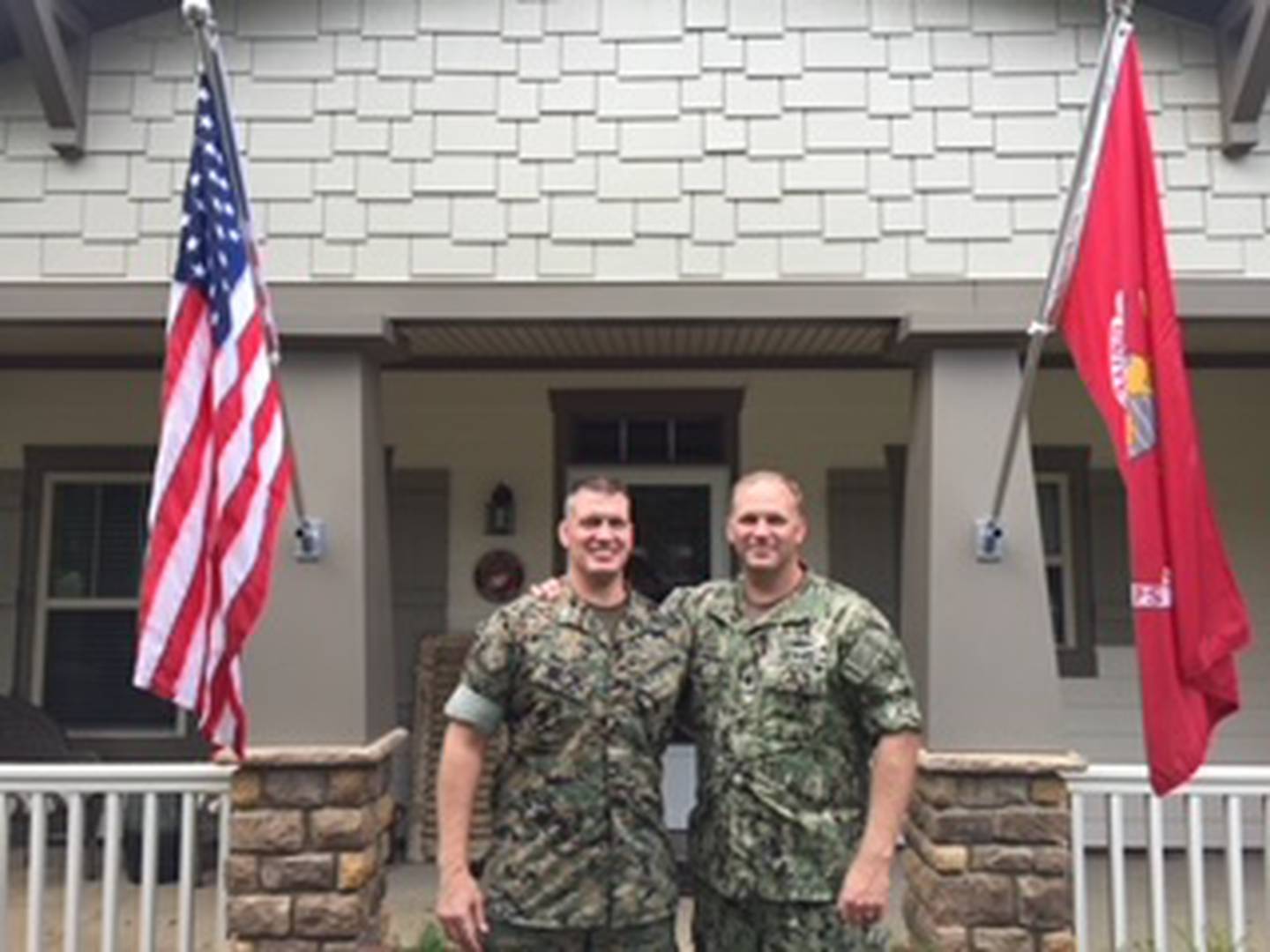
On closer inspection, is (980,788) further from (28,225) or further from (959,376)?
(28,225)

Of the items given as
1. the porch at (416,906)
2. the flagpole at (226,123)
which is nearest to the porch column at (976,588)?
the porch at (416,906)

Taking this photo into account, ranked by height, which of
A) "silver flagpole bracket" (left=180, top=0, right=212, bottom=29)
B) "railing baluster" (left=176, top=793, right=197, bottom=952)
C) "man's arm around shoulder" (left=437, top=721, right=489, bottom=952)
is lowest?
"railing baluster" (left=176, top=793, right=197, bottom=952)

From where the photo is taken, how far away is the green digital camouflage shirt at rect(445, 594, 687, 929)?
8.95 ft

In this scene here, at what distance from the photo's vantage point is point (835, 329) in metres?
4.84

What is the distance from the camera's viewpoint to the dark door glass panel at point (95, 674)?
676 cm

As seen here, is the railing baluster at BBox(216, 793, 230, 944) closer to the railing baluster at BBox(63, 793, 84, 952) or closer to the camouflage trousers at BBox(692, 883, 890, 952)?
the railing baluster at BBox(63, 793, 84, 952)

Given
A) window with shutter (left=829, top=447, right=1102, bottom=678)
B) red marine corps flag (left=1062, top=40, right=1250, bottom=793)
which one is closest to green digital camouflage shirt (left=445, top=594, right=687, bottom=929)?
red marine corps flag (left=1062, top=40, right=1250, bottom=793)

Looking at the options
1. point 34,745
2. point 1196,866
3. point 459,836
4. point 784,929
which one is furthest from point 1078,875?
point 34,745

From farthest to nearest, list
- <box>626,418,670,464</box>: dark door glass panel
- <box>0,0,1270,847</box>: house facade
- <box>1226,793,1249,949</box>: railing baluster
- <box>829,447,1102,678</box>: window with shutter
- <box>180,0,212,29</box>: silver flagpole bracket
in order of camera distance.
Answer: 1. <box>626,418,670,464</box>: dark door glass panel
2. <box>829,447,1102,678</box>: window with shutter
3. <box>0,0,1270,847</box>: house facade
4. <box>1226,793,1249,949</box>: railing baluster
5. <box>180,0,212,29</box>: silver flagpole bracket

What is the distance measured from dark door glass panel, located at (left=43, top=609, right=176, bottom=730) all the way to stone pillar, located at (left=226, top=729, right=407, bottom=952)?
2858mm

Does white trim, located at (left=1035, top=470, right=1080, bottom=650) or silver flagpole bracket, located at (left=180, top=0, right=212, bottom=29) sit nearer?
silver flagpole bracket, located at (left=180, top=0, right=212, bottom=29)

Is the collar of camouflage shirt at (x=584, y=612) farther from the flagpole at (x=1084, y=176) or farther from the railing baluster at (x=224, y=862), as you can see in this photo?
the railing baluster at (x=224, y=862)

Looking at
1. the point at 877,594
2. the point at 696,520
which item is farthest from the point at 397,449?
the point at 877,594

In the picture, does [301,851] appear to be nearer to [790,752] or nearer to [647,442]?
[790,752]
